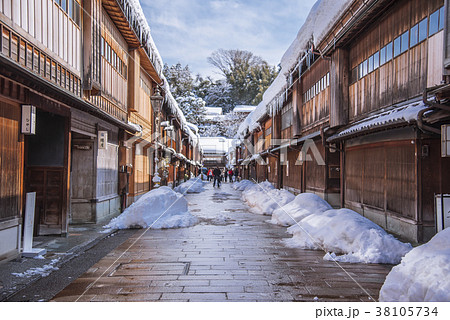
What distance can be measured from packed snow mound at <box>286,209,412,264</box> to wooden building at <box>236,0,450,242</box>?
2.06 metres

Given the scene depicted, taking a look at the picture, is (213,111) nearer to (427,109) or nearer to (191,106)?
(191,106)

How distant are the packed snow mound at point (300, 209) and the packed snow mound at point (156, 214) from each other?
329cm

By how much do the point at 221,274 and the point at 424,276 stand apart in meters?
3.56

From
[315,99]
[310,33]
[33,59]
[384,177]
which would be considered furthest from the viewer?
[315,99]

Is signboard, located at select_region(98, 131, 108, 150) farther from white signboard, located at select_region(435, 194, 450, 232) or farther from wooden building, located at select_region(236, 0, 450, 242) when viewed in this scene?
white signboard, located at select_region(435, 194, 450, 232)

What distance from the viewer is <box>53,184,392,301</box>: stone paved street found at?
545cm

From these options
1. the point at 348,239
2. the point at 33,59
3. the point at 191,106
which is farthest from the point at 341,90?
the point at 191,106

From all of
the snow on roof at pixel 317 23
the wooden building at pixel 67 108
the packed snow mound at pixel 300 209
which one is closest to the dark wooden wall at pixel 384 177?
the packed snow mound at pixel 300 209

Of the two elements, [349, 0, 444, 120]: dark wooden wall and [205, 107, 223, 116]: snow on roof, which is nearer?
[349, 0, 444, 120]: dark wooden wall

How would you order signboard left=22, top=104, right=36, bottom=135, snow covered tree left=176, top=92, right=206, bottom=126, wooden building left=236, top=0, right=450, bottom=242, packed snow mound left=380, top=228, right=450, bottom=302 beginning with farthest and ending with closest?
snow covered tree left=176, top=92, right=206, bottom=126 < wooden building left=236, top=0, right=450, bottom=242 < signboard left=22, top=104, right=36, bottom=135 < packed snow mound left=380, top=228, right=450, bottom=302

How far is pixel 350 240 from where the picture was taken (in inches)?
313

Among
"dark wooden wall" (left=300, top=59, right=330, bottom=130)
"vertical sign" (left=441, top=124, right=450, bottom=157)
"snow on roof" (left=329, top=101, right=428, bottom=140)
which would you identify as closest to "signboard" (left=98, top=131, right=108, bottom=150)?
"snow on roof" (left=329, top=101, right=428, bottom=140)

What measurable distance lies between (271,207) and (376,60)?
7935mm

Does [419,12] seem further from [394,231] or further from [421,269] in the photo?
[421,269]
